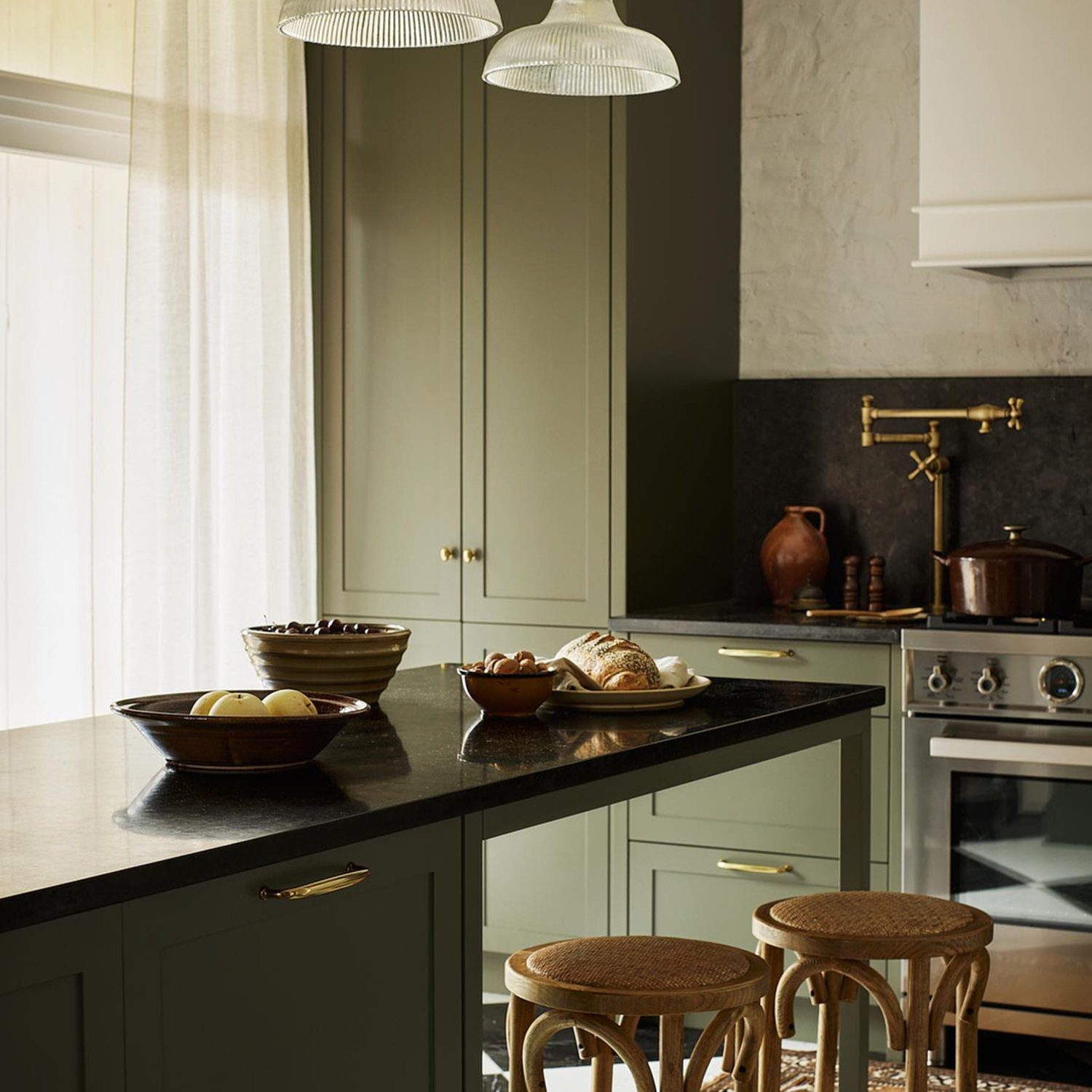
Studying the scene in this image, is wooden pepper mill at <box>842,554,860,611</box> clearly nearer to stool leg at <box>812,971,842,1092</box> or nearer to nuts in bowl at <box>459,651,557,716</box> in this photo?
stool leg at <box>812,971,842,1092</box>

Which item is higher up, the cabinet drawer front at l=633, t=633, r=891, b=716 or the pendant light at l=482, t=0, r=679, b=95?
the pendant light at l=482, t=0, r=679, b=95

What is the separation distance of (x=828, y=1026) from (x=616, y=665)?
2.18ft

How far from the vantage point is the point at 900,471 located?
4293mm

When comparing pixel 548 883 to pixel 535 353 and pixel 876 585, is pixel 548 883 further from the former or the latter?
pixel 535 353

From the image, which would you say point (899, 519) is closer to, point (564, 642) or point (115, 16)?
point (564, 642)

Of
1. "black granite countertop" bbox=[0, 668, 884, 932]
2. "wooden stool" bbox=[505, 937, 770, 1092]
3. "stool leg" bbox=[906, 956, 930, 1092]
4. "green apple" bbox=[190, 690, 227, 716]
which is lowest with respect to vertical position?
"stool leg" bbox=[906, 956, 930, 1092]

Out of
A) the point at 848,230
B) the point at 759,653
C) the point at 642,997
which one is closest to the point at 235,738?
the point at 642,997

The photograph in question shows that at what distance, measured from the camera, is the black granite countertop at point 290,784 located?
4.78ft

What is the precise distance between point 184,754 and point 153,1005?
1.43 feet

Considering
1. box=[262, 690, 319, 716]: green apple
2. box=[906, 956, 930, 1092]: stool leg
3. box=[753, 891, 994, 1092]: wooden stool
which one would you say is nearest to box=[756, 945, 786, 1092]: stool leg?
box=[753, 891, 994, 1092]: wooden stool

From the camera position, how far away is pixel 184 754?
1862 millimetres

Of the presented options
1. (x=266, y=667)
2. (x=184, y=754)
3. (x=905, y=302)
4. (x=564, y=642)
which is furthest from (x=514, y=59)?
(x=905, y=302)

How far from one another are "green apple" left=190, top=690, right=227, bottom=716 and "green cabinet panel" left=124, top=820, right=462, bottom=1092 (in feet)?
1.04

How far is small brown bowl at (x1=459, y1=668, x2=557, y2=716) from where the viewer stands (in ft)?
7.61
